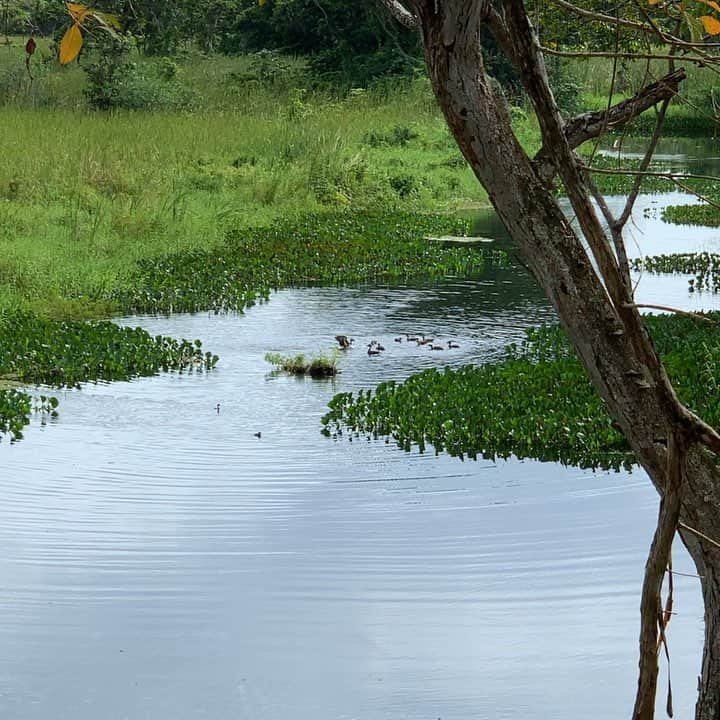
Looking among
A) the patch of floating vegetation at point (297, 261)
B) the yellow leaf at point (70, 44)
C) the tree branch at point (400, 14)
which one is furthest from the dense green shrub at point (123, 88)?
the yellow leaf at point (70, 44)

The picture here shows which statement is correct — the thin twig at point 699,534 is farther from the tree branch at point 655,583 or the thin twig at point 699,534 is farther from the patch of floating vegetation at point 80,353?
the patch of floating vegetation at point 80,353

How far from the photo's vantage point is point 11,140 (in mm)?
22797

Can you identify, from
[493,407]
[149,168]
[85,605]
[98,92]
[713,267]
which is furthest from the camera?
[98,92]

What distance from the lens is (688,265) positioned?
19859 mm

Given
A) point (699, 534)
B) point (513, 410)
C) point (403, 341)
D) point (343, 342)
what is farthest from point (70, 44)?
point (403, 341)

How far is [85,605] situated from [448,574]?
202 centimetres

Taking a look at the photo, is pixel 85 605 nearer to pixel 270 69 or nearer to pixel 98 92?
pixel 98 92

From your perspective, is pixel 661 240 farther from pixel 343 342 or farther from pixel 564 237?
pixel 564 237

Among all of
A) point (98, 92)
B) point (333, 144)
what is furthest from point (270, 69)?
point (333, 144)

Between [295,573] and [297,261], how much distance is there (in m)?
11.6

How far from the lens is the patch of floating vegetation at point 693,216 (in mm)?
25261

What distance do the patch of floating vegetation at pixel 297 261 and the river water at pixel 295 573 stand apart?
4.33 m

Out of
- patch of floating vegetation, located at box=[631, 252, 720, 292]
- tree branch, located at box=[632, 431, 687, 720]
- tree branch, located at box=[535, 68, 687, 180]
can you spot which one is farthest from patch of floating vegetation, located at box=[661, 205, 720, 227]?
tree branch, located at box=[632, 431, 687, 720]

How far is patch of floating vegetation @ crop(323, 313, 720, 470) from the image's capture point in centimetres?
1027
